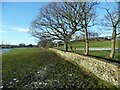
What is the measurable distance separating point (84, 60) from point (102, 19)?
365 inches

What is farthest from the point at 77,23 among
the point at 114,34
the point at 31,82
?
the point at 31,82

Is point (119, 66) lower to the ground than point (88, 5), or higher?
lower

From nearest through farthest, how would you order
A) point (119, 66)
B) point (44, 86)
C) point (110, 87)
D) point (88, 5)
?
point (119, 66) → point (110, 87) → point (44, 86) → point (88, 5)

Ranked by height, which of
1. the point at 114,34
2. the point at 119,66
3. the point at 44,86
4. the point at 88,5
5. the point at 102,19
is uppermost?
the point at 88,5

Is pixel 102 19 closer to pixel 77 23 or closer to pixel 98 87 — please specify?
pixel 77 23

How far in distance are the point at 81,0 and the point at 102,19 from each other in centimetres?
468

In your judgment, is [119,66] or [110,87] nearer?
[119,66]

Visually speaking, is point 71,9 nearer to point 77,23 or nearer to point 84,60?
point 77,23

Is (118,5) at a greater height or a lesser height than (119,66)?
greater

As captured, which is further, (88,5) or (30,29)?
(30,29)

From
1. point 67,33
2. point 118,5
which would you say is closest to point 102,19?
point 118,5

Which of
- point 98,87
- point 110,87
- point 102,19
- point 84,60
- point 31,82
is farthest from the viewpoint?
point 102,19

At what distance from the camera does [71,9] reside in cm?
3047

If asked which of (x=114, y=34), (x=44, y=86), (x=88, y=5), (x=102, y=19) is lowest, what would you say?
(x=44, y=86)
